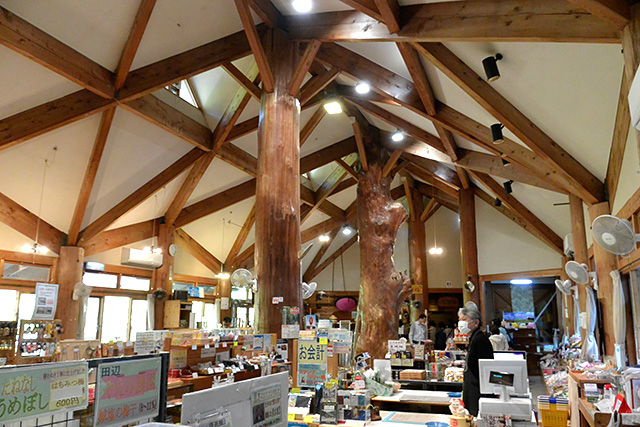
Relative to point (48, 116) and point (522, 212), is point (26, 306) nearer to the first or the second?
point (48, 116)

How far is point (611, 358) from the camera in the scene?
21.6 feet

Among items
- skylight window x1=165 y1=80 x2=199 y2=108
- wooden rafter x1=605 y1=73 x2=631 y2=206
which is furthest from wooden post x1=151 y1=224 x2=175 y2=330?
wooden rafter x1=605 y1=73 x2=631 y2=206

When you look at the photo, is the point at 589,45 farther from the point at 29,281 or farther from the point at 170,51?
the point at 29,281

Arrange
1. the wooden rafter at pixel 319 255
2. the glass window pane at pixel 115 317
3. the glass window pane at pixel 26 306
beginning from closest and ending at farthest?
1. the glass window pane at pixel 26 306
2. the glass window pane at pixel 115 317
3. the wooden rafter at pixel 319 255

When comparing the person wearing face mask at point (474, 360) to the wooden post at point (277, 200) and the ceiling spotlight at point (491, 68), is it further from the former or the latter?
the ceiling spotlight at point (491, 68)

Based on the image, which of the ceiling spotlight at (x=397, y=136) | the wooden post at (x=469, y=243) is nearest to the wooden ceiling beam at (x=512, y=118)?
the ceiling spotlight at (x=397, y=136)

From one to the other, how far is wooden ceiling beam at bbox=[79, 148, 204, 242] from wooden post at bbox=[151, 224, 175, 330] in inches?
72.4

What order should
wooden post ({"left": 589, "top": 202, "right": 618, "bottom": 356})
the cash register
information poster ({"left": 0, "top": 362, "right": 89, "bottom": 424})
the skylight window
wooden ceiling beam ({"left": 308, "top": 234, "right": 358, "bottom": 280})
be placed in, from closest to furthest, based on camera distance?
1. information poster ({"left": 0, "top": 362, "right": 89, "bottom": 424})
2. the cash register
3. wooden post ({"left": 589, "top": 202, "right": 618, "bottom": 356})
4. the skylight window
5. wooden ceiling beam ({"left": 308, "top": 234, "right": 358, "bottom": 280})

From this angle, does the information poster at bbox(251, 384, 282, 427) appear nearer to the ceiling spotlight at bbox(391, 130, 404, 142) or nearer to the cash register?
the cash register

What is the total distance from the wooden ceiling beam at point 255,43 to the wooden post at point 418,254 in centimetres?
991

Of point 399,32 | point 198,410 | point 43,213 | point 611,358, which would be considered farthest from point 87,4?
point 611,358

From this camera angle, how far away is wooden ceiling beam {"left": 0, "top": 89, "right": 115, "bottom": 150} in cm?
692

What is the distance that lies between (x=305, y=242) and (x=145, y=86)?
10168 millimetres

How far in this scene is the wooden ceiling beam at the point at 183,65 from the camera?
734cm
